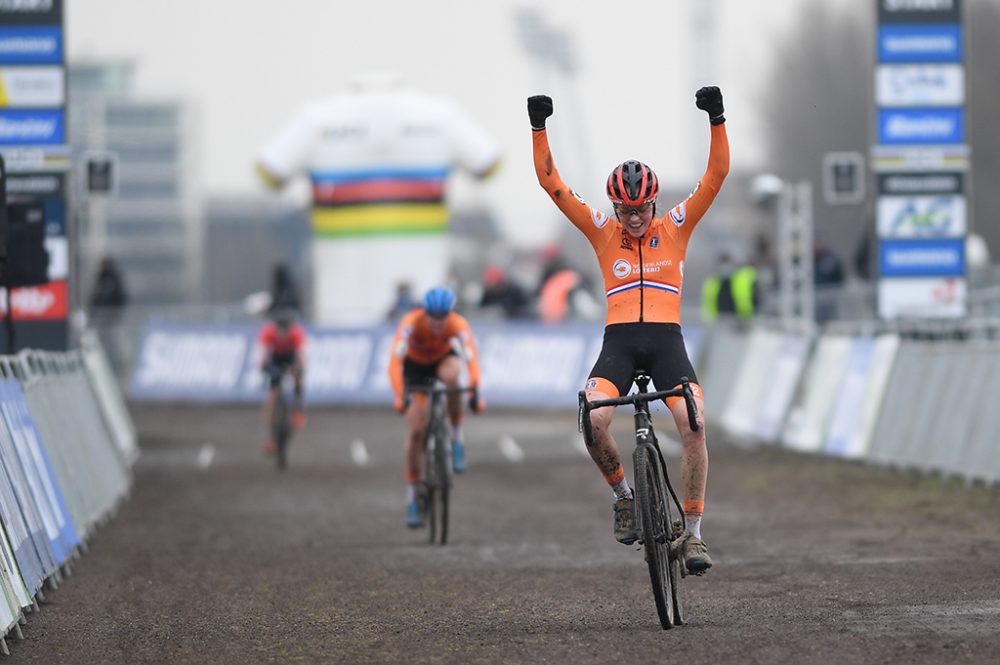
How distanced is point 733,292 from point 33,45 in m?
11.0

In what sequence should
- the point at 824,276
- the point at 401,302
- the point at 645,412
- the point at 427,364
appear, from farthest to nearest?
the point at 401,302, the point at 824,276, the point at 427,364, the point at 645,412

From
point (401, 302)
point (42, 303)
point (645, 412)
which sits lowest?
point (401, 302)

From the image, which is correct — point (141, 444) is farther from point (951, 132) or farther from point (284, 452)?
point (951, 132)

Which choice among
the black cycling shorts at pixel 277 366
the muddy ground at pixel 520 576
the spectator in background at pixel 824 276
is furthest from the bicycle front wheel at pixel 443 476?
the spectator in background at pixel 824 276

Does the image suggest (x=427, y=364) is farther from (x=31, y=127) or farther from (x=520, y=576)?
(x=31, y=127)

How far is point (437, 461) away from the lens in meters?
15.0

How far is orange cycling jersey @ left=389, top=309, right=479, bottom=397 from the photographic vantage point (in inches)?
583

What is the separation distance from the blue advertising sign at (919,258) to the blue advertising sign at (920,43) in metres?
2.11

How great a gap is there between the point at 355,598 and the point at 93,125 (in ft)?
581

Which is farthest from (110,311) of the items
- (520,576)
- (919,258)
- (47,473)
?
(520,576)

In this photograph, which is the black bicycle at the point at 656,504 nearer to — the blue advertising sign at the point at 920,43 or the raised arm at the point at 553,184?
the raised arm at the point at 553,184

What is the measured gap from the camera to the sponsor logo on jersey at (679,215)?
1041 centimetres

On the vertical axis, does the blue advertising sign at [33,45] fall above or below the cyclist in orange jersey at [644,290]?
above

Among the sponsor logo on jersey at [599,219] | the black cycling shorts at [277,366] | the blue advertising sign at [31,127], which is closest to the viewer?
the sponsor logo on jersey at [599,219]
